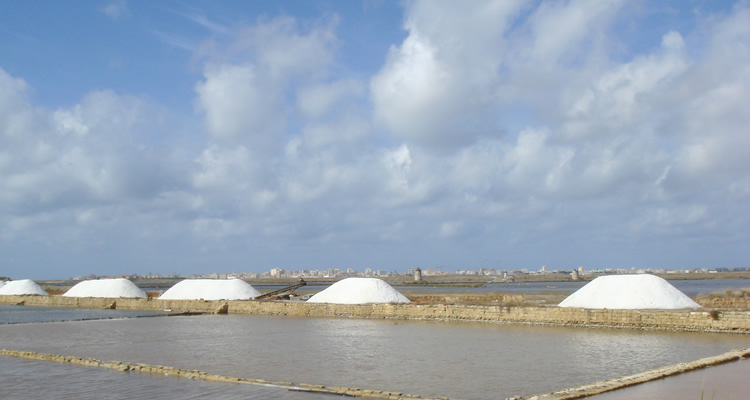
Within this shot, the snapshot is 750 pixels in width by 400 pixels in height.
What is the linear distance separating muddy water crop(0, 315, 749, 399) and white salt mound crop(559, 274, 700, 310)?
1675 millimetres

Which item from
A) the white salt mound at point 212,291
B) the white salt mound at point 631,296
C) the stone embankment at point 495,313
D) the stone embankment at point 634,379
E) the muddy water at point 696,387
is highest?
the white salt mound at point 212,291

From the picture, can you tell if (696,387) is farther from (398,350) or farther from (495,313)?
(495,313)

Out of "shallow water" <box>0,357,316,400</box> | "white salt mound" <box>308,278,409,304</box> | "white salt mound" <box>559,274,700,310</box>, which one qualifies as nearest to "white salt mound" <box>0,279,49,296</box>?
"white salt mound" <box>308,278,409,304</box>

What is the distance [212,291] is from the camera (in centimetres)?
2794

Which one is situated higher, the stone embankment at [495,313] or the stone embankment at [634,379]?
the stone embankment at [495,313]

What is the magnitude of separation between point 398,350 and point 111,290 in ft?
82.9

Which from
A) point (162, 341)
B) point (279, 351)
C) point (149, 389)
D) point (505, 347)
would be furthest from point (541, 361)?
point (162, 341)

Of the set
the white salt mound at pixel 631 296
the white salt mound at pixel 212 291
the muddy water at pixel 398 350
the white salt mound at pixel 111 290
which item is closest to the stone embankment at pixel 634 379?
the muddy water at pixel 398 350

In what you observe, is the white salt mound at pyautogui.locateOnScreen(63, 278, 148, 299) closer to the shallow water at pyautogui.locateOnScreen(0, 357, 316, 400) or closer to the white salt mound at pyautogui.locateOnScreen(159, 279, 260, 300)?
the white salt mound at pyautogui.locateOnScreen(159, 279, 260, 300)

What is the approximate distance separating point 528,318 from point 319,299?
8869mm

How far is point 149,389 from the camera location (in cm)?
816

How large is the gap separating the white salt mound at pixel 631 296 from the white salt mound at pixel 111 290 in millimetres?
23291

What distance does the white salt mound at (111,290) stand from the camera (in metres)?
32.2

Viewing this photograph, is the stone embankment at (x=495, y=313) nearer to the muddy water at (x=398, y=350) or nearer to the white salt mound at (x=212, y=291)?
the muddy water at (x=398, y=350)
